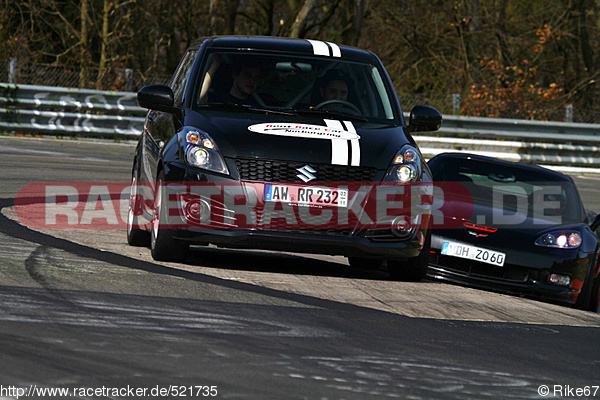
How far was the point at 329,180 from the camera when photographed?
732 cm

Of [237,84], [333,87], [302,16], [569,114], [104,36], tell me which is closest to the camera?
[237,84]

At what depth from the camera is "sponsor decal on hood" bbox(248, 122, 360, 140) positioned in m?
7.49

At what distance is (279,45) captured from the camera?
8.68 metres

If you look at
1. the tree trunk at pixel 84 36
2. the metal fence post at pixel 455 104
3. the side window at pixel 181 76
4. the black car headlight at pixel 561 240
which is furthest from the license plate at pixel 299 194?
the tree trunk at pixel 84 36

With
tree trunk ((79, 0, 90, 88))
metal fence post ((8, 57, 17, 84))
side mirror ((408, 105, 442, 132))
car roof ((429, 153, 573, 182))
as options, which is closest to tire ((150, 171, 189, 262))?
side mirror ((408, 105, 442, 132))

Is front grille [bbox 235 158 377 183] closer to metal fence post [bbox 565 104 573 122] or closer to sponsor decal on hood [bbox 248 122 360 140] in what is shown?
sponsor decal on hood [bbox 248 122 360 140]

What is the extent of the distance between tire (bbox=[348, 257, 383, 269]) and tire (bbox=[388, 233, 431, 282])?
574 mm

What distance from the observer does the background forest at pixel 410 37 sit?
28.5m

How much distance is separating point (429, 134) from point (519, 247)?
14903mm

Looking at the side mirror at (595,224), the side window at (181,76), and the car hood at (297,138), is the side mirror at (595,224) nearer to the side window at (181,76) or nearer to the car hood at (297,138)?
the car hood at (297,138)

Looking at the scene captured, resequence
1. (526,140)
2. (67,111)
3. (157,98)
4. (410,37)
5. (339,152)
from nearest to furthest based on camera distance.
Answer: (339,152)
(157,98)
(67,111)
(526,140)
(410,37)

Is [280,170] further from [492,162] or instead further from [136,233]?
[492,162]

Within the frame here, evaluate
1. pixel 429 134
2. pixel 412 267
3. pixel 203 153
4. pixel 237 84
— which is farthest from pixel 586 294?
pixel 429 134

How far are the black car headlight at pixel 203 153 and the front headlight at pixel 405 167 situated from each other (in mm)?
1145
